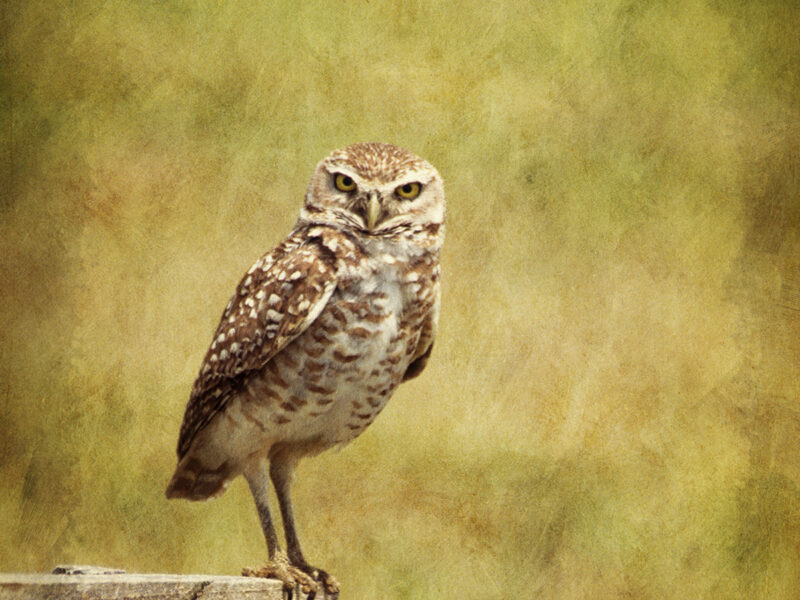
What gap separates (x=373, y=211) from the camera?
1933mm

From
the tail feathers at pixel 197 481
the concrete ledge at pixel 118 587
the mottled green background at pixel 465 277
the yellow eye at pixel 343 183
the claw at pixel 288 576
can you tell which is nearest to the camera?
the concrete ledge at pixel 118 587

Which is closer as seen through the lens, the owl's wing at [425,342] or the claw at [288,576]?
the claw at [288,576]

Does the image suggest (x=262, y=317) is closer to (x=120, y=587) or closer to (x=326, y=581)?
(x=326, y=581)

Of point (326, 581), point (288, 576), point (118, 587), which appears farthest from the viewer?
point (326, 581)

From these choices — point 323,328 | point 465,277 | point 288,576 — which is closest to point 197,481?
point 288,576

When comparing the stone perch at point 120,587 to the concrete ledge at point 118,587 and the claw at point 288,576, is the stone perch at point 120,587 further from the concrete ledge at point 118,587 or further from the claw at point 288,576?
the claw at point 288,576

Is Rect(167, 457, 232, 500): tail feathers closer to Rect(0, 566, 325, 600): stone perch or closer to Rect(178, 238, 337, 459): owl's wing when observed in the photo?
Rect(178, 238, 337, 459): owl's wing

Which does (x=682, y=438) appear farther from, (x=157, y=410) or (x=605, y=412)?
(x=157, y=410)

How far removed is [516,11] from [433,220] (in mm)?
1087

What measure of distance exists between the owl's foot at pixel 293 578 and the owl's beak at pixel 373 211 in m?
0.72

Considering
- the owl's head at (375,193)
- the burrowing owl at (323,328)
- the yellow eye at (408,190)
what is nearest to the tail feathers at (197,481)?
the burrowing owl at (323,328)

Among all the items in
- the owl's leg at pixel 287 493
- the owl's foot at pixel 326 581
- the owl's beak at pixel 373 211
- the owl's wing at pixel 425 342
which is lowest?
the owl's foot at pixel 326 581

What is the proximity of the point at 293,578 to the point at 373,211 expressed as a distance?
77cm

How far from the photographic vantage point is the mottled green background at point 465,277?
94.7 inches
